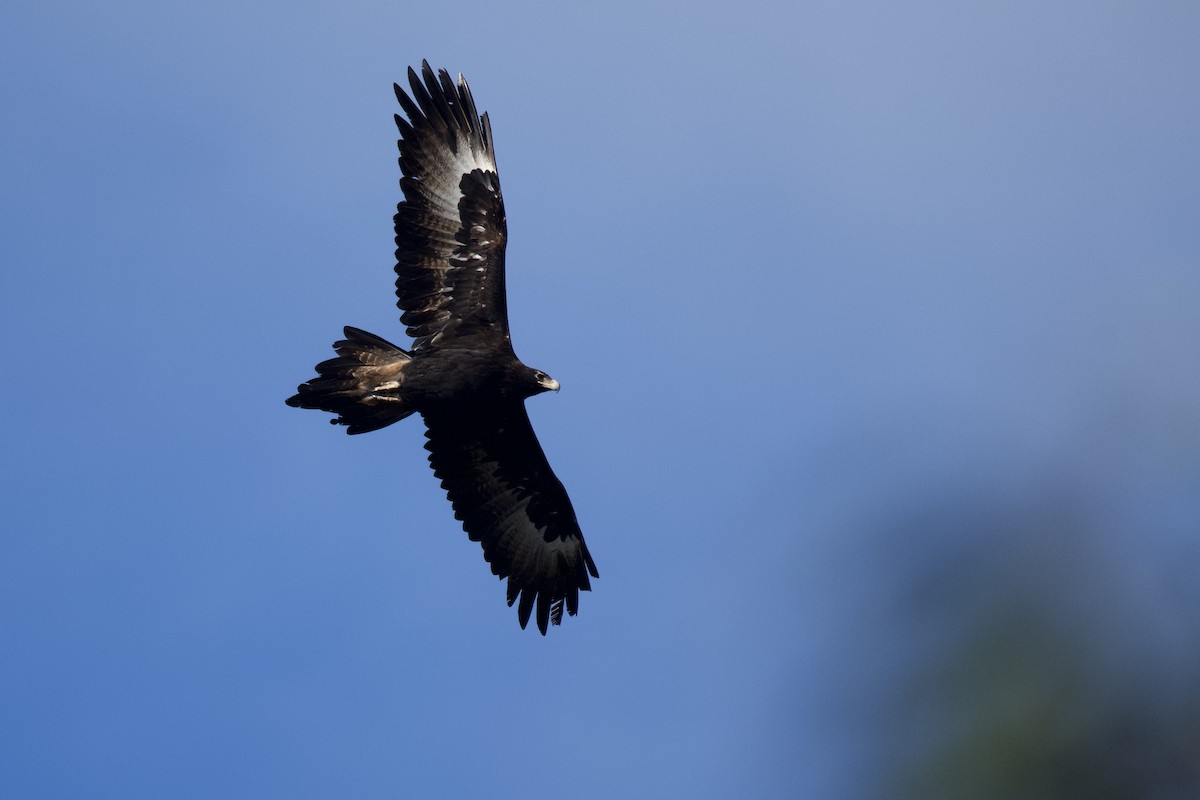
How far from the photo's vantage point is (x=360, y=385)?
14.2 m

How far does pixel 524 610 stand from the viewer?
1575 cm

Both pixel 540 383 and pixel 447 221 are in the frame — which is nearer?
pixel 540 383

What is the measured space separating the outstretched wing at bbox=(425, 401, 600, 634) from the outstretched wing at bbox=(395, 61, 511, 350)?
3.28 feet

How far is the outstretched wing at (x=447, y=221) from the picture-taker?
14750 millimetres

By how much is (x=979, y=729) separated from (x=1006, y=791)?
1.13 ft

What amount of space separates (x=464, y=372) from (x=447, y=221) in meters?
1.88

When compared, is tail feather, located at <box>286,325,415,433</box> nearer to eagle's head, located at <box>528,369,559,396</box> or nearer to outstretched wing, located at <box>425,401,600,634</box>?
outstretched wing, located at <box>425,401,600,634</box>

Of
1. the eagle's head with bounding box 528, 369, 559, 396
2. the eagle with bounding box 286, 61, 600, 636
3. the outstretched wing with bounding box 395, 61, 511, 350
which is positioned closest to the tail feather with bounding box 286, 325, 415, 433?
the eagle with bounding box 286, 61, 600, 636

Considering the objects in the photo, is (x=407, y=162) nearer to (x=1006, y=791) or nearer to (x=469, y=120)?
(x=469, y=120)

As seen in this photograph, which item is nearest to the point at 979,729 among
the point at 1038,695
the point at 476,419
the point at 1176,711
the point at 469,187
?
the point at 1038,695

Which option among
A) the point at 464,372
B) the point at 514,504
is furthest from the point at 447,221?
the point at 514,504

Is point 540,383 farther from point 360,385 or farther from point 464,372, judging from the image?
point 360,385

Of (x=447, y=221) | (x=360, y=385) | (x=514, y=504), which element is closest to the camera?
(x=360, y=385)

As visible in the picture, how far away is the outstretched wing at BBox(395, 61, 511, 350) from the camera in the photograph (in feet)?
48.4
